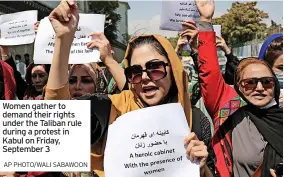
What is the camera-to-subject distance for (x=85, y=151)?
71.1 inches

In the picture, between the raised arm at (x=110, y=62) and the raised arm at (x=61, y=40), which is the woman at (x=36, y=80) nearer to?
the raised arm at (x=110, y=62)

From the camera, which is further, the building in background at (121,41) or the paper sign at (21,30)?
the building in background at (121,41)

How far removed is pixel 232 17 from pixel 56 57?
115 feet

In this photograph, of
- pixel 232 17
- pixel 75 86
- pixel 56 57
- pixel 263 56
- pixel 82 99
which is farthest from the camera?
pixel 232 17

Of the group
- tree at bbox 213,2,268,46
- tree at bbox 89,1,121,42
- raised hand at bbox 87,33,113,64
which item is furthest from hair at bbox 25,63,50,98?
tree at bbox 213,2,268,46

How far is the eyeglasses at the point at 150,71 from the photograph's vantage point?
1929 millimetres

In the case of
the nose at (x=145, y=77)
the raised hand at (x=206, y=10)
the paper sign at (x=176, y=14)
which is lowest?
the nose at (x=145, y=77)

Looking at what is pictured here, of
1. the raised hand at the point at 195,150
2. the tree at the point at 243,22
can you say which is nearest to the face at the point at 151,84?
the raised hand at the point at 195,150

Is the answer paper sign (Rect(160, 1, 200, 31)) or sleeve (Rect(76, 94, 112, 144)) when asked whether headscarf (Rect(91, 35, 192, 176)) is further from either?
paper sign (Rect(160, 1, 200, 31))

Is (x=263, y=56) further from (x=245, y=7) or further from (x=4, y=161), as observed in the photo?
(x=245, y=7)

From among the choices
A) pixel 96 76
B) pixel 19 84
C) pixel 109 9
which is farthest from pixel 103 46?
pixel 109 9

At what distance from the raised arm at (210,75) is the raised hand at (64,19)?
0.93 m

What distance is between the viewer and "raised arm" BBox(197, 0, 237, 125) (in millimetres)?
2498

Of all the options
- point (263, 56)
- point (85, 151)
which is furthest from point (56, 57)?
point (263, 56)
